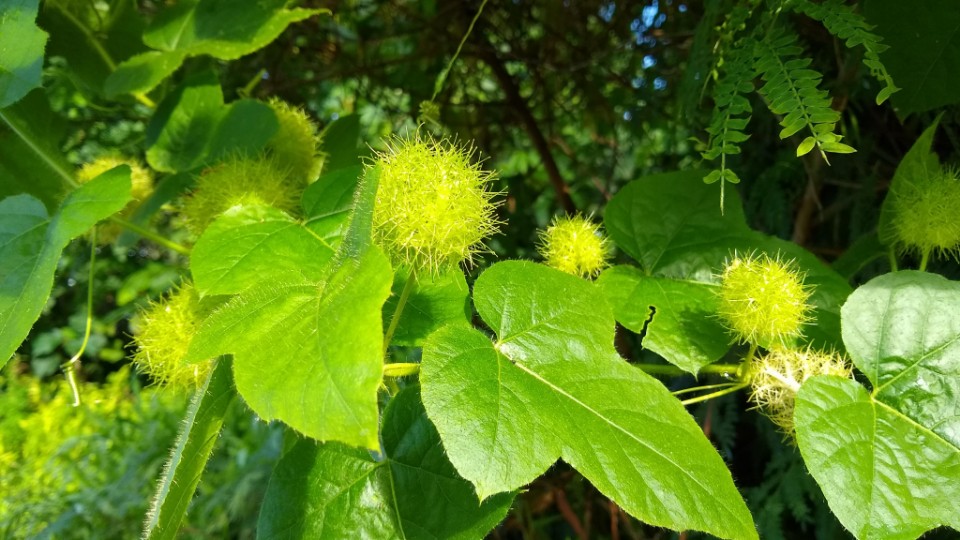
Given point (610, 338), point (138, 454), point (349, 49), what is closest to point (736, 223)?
point (610, 338)

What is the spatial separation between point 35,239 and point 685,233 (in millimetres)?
608

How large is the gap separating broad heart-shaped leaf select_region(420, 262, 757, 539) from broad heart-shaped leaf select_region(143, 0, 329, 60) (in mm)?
450

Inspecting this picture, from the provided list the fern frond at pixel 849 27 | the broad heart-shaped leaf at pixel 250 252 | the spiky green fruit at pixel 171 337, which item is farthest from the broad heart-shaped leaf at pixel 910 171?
the spiky green fruit at pixel 171 337

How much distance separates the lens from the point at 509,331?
18.8 inches

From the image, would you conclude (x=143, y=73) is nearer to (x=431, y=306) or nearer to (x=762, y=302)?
(x=431, y=306)


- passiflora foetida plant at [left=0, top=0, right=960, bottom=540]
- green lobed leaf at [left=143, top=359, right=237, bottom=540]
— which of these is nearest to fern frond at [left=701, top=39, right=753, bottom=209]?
passiflora foetida plant at [left=0, top=0, right=960, bottom=540]

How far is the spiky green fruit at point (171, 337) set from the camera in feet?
1.88

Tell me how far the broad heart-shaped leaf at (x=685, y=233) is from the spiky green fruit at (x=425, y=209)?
0.21 m

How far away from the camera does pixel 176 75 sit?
94 centimetres

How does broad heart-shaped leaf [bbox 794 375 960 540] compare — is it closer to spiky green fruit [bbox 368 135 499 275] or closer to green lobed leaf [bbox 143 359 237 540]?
spiky green fruit [bbox 368 135 499 275]

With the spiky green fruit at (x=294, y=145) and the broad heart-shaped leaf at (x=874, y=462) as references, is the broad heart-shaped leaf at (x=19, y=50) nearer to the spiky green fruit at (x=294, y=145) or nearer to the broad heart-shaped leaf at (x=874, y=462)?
the spiky green fruit at (x=294, y=145)

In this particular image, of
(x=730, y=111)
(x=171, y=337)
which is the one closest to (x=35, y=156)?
(x=171, y=337)

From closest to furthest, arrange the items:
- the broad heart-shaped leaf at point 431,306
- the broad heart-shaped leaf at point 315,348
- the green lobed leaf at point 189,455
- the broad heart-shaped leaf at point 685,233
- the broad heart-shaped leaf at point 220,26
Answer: the broad heart-shaped leaf at point 315,348
the green lobed leaf at point 189,455
the broad heart-shaped leaf at point 431,306
the broad heart-shaped leaf at point 685,233
the broad heart-shaped leaf at point 220,26

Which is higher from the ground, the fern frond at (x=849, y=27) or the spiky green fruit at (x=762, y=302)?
the fern frond at (x=849, y=27)
